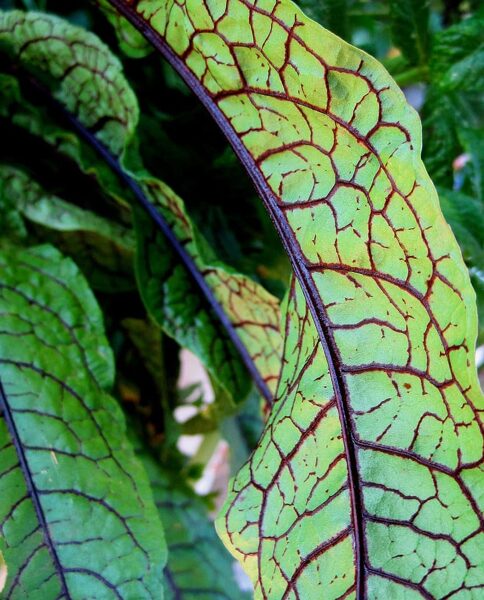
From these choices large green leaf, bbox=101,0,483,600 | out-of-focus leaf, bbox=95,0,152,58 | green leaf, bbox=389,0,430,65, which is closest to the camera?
large green leaf, bbox=101,0,483,600

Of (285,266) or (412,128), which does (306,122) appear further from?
(285,266)

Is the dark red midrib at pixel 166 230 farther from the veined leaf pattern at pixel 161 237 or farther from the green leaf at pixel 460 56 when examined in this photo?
the green leaf at pixel 460 56

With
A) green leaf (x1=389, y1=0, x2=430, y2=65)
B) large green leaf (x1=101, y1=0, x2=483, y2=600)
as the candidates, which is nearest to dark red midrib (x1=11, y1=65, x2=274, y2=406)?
large green leaf (x1=101, y1=0, x2=483, y2=600)

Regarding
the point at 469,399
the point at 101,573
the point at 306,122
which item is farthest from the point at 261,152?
the point at 101,573

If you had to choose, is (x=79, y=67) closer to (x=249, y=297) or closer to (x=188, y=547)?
(x=249, y=297)

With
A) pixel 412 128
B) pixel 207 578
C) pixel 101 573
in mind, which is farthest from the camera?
pixel 207 578

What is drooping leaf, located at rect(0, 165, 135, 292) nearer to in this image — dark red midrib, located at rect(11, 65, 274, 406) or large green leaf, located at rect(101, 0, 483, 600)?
dark red midrib, located at rect(11, 65, 274, 406)
